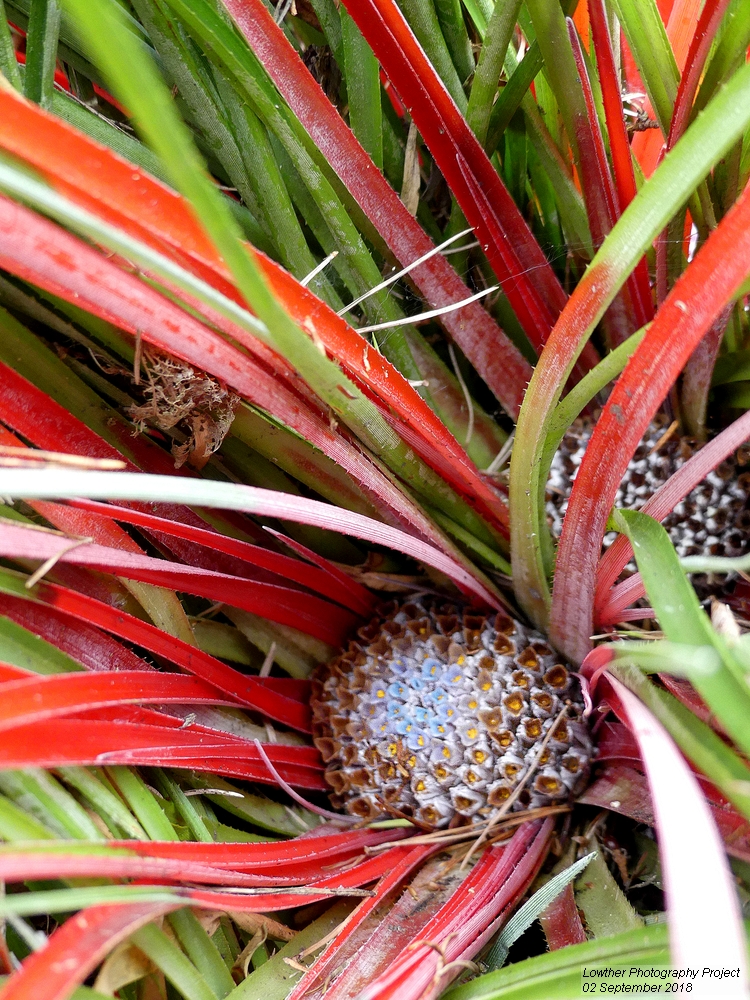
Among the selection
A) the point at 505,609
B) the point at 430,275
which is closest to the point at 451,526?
the point at 505,609

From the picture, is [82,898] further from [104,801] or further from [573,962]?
[573,962]

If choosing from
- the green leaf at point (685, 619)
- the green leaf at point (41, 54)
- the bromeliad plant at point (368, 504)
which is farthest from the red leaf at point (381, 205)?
the green leaf at point (685, 619)

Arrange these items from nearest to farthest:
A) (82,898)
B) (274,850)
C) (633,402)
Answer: (82,898) → (633,402) → (274,850)

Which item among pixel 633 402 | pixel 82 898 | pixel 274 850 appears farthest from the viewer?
pixel 274 850

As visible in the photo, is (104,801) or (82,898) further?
(104,801)

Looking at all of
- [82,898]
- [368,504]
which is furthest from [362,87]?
[82,898]

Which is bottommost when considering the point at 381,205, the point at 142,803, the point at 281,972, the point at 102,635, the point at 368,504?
the point at 281,972

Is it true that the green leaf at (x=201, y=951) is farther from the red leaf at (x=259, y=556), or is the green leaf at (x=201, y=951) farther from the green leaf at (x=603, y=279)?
the green leaf at (x=603, y=279)

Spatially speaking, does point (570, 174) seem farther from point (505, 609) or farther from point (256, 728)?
point (256, 728)
